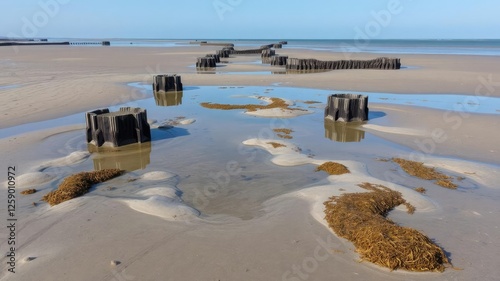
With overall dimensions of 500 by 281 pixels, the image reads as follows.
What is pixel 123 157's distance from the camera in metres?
8.29

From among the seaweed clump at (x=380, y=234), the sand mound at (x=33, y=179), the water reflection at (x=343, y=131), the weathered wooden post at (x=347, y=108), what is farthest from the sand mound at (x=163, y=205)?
the weathered wooden post at (x=347, y=108)

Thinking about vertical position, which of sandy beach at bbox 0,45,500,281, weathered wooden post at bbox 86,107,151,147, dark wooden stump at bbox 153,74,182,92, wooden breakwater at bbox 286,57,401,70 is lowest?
sandy beach at bbox 0,45,500,281

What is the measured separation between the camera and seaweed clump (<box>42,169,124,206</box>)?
19.2 feet

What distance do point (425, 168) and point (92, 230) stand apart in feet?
22.4

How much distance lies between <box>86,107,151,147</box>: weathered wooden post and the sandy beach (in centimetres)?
44

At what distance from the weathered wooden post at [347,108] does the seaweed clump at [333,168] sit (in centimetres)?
474

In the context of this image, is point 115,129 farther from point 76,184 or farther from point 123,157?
point 76,184

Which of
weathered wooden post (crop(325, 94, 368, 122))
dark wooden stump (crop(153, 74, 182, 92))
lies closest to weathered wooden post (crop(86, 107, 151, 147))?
weathered wooden post (crop(325, 94, 368, 122))

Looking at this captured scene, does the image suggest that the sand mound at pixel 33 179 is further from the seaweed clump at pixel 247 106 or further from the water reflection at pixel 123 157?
the seaweed clump at pixel 247 106

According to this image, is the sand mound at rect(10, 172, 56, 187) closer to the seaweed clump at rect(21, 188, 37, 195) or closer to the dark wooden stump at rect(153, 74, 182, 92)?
the seaweed clump at rect(21, 188, 37, 195)

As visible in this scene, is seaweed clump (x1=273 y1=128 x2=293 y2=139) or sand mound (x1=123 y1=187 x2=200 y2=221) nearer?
sand mound (x1=123 y1=187 x2=200 y2=221)

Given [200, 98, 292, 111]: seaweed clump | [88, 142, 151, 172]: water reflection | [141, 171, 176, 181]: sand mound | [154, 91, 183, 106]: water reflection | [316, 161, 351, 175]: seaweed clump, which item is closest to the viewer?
[141, 171, 176, 181]: sand mound

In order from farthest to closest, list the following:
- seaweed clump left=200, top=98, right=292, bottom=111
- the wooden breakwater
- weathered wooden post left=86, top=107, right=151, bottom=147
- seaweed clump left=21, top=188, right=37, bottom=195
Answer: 1. the wooden breakwater
2. seaweed clump left=200, top=98, right=292, bottom=111
3. weathered wooden post left=86, top=107, right=151, bottom=147
4. seaweed clump left=21, top=188, right=37, bottom=195

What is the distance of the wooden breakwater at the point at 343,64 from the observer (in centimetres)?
3205
